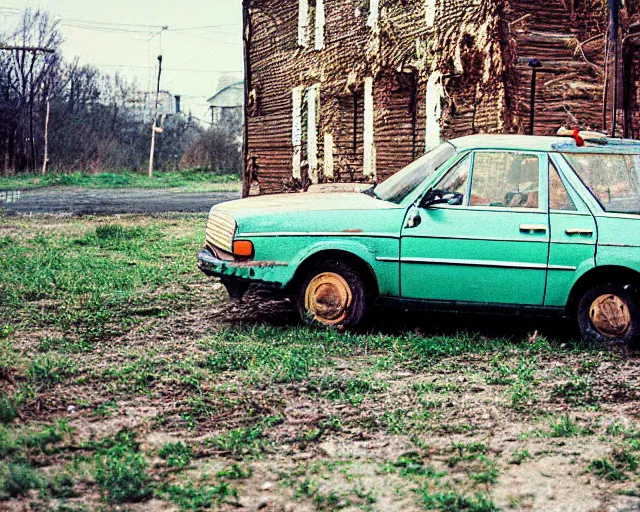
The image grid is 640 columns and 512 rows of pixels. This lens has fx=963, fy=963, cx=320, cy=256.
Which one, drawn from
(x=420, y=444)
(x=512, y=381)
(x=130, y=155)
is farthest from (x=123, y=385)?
(x=130, y=155)

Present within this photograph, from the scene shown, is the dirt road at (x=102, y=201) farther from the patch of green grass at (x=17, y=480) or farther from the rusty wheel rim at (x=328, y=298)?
the patch of green grass at (x=17, y=480)

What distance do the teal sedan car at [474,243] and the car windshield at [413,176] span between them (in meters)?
0.02

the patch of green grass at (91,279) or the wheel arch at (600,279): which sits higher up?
the wheel arch at (600,279)

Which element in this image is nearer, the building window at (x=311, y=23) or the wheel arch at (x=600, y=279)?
the wheel arch at (x=600, y=279)

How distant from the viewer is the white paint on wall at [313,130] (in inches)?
760

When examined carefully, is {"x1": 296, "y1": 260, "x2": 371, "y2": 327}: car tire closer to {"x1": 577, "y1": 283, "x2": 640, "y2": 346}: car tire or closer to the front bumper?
the front bumper

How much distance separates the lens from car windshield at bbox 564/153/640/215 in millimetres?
7730

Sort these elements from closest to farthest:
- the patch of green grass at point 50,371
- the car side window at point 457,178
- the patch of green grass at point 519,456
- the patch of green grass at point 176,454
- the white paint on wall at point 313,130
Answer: the patch of green grass at point 176,454 < the patch of green grass at point 519,456 < the patch of green grass at point 50,371 < the car side window at point 457,178 < the white paint on wall at point 313,130

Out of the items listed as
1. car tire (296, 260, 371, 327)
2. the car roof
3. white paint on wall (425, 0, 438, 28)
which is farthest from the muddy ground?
white paint on wall (425, 0, 438, 28)

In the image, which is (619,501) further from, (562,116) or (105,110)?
(105,110)

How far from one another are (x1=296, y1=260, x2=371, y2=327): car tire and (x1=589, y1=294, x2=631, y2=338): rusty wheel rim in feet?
5.99

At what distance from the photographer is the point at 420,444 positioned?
16.9 feet

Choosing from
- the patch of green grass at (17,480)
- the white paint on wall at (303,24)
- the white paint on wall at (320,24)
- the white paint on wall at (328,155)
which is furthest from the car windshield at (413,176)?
the white paint on wall at (303,24)

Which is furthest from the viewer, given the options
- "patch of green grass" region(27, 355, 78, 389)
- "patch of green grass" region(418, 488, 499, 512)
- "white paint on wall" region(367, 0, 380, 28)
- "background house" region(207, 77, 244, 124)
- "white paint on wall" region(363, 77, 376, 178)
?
"background house" region(207, 77, 244, 124)
